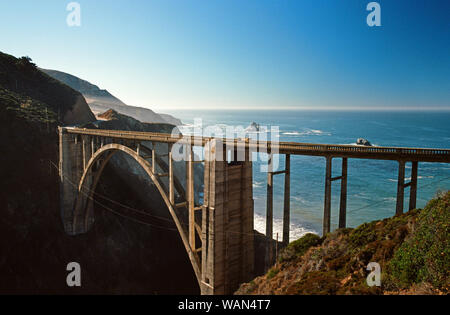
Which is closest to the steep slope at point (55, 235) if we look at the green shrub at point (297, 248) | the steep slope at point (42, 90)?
the steep slope at point (42, 90)

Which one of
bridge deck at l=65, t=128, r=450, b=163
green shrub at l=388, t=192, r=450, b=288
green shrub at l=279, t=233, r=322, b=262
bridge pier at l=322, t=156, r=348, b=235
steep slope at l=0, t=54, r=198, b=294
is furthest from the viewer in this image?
steep slope at l=0, t=54, r=198, b=294

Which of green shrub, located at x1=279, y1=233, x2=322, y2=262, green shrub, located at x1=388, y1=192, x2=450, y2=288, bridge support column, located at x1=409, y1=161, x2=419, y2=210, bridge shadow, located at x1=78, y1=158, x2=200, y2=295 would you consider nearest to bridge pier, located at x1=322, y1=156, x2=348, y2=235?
green shrub, located at x1=279, y1=233, x2=322, y2=262

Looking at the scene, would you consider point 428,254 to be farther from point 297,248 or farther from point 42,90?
point 42,90

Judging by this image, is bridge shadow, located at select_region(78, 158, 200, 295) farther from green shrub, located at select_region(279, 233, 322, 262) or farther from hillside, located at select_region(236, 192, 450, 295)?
hillside, located at select_region(236, 192, 450, 295)

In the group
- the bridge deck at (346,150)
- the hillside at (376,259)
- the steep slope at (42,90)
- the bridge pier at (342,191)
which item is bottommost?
the hillside at (376,259)

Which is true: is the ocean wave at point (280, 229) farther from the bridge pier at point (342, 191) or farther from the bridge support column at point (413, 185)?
the bridge support column at point (413, 185)
